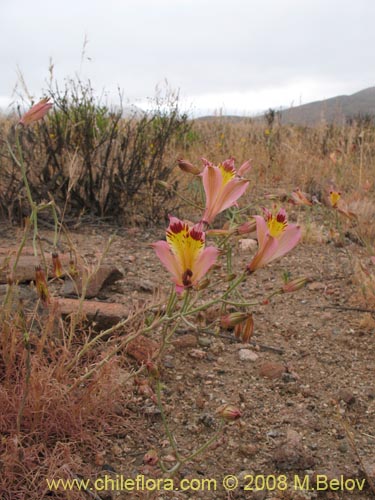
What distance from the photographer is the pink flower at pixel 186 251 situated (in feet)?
3.31

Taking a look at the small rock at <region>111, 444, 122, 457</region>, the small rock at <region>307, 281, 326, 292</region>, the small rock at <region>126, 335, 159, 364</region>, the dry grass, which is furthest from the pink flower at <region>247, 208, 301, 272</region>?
the small rock at <region>307, 281, 326, 292</region>

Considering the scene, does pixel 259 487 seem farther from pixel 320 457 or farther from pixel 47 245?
pixel 47 245

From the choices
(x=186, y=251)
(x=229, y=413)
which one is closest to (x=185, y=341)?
(x=229, y=413)

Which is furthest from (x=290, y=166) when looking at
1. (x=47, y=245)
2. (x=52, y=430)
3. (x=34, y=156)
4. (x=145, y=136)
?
(x=52, y=430)

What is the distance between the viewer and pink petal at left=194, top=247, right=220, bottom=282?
3.25 feet

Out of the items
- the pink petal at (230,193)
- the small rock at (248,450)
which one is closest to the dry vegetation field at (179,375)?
the small rock at (248,450)

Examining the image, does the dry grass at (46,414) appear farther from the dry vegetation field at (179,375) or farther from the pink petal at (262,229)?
the pink petal at (262,229)

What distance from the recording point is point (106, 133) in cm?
387

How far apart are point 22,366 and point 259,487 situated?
2.39 feet

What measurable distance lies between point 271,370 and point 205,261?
1105 millimetres

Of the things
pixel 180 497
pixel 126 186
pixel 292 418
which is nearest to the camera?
pixel 180 497

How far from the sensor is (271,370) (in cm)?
200

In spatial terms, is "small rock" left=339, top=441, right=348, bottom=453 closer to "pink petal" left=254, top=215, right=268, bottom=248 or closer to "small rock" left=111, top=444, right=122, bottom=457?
"small rock" left=111, top=444, right=122, bottom=457

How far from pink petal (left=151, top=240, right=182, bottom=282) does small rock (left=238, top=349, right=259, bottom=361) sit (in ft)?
3.77
